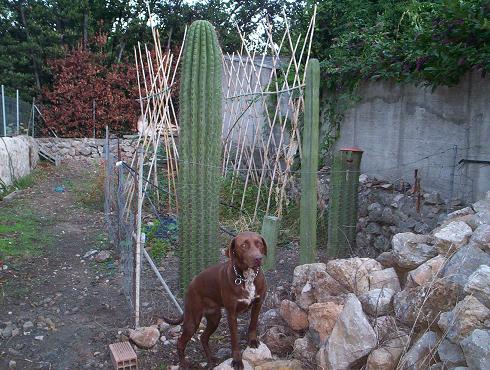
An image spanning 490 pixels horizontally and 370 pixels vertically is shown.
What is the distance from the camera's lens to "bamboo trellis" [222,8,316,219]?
6992 millimetres

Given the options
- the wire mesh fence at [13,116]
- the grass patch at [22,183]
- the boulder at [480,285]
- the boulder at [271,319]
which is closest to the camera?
the boulder at [480,285]

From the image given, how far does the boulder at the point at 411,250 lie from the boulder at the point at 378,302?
0.29 metres

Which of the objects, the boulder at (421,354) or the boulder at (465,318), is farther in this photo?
the boulder at (421,354)

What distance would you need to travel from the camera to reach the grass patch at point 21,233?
6.21 metres

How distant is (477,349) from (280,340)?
150 cm

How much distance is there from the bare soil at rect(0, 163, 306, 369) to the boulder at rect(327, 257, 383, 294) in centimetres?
78

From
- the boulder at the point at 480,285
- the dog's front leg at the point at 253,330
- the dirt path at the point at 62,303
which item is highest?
the boulder at the point at 480,285

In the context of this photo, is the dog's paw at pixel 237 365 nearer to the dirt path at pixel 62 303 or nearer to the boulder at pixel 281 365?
the boulder at pixel 281 365

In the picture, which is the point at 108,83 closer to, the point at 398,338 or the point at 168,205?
the point at 168,205

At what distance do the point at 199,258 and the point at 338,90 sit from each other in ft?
12.5

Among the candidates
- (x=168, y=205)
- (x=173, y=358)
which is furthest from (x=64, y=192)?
(x=173, y=358)

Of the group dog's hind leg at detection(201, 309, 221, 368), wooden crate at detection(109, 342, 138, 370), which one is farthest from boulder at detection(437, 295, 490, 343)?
wooden crate at detection(109, 342, 138, 370)

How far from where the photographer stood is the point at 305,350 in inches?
128

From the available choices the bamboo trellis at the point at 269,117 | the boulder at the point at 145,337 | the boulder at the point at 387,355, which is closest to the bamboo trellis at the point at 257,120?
the bamboo trellis at the point at 269,117
